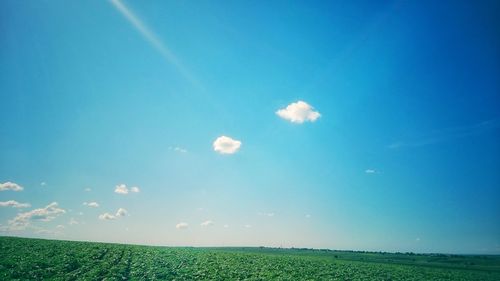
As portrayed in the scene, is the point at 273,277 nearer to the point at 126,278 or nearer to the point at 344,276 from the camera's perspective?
the point at 344,276

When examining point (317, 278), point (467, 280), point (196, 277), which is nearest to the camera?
point (196, 277)

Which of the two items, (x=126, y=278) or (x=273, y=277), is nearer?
(x=126, y=278)

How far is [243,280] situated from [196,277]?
5.04 m

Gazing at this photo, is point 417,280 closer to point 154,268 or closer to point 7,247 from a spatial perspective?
point 154,268

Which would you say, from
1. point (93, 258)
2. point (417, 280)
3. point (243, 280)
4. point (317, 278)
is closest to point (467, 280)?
point (417, 280)

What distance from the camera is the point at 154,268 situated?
31688 millimetres

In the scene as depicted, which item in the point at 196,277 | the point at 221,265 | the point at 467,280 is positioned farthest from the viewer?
the point at 467,280

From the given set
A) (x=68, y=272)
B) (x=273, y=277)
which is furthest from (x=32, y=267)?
(x=273, y=277)

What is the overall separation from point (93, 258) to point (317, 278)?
28.0 m

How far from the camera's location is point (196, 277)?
29656 mm

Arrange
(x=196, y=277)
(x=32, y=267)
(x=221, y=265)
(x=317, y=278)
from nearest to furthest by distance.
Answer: (x=32, y=267), (x=196, y=277), (x=317, y=278), (x=221, y=265)

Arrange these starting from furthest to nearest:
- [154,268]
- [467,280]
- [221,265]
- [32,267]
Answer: [467,280], [221,265], [154,268], [32,267]

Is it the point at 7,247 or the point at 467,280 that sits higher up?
the point at 7,247

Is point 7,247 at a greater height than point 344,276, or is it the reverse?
point 7,247
